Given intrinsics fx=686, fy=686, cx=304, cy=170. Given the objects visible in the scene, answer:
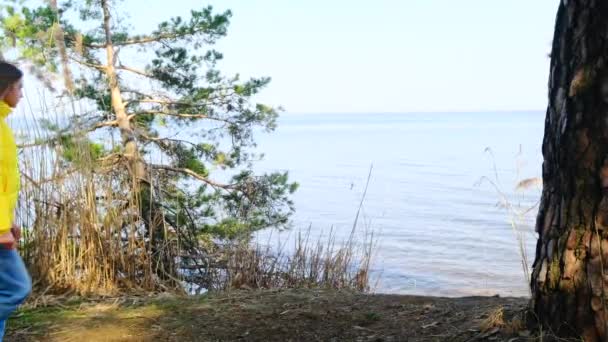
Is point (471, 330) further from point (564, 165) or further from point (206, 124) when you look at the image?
point (206, 124)

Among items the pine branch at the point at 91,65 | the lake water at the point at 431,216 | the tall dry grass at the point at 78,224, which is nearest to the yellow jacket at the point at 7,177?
the tall dry grass at the point at 78,224

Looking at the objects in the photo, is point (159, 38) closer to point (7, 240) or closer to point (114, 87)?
point (114, 87)

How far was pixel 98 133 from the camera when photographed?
9922 mm

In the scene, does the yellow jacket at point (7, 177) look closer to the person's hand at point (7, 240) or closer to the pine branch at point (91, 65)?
the person's hand at point (7, 240)

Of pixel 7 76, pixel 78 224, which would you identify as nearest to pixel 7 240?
pixel 7 76

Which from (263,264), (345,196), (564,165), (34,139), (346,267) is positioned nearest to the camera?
(564,165)

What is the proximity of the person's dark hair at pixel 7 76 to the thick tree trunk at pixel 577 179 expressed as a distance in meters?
2.21

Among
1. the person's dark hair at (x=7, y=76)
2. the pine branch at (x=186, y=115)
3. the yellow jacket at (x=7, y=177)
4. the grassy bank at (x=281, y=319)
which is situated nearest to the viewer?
the yellow jacket at (x=7, y=177)

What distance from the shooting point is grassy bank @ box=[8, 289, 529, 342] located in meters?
3.14

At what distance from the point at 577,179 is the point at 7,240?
87.5 inches

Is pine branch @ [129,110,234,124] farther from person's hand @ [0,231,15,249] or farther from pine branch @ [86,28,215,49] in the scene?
person's hand @ [0,231,15,249]

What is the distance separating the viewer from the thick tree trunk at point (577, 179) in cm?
248

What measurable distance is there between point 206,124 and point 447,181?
1234cm

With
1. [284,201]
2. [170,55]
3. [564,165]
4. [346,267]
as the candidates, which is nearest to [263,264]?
[346,267]
